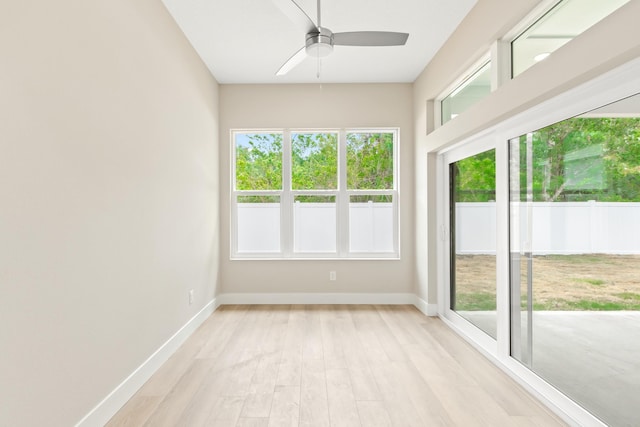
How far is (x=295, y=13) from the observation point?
212 centimetres

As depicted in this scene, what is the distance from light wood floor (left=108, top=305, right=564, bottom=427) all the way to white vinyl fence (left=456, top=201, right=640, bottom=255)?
96cm

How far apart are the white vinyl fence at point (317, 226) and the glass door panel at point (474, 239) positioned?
1.00 m

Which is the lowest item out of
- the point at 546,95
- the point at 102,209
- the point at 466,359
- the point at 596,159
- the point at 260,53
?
the point at 466,359

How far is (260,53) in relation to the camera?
3.75 metres

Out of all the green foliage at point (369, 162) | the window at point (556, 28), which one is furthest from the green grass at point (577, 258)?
the green foliage at point (369, 162)

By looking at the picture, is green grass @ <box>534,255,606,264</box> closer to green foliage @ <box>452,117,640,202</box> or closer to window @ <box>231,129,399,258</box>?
green foliage @ <box>452,117,640,202</box>

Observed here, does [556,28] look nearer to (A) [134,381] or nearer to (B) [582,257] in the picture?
(B) [582,257]

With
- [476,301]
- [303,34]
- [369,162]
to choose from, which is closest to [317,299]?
[369,162]

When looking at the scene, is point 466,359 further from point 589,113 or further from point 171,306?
point 171,306

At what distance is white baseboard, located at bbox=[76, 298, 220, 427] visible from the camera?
198cm

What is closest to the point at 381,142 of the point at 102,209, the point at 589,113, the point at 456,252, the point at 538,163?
the point at 456,252

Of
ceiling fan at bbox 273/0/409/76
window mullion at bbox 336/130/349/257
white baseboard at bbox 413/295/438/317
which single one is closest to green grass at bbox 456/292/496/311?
white baseboard at bbox 413/295/438/317

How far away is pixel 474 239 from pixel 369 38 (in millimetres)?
2010

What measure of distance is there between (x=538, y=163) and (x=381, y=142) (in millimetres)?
2514
